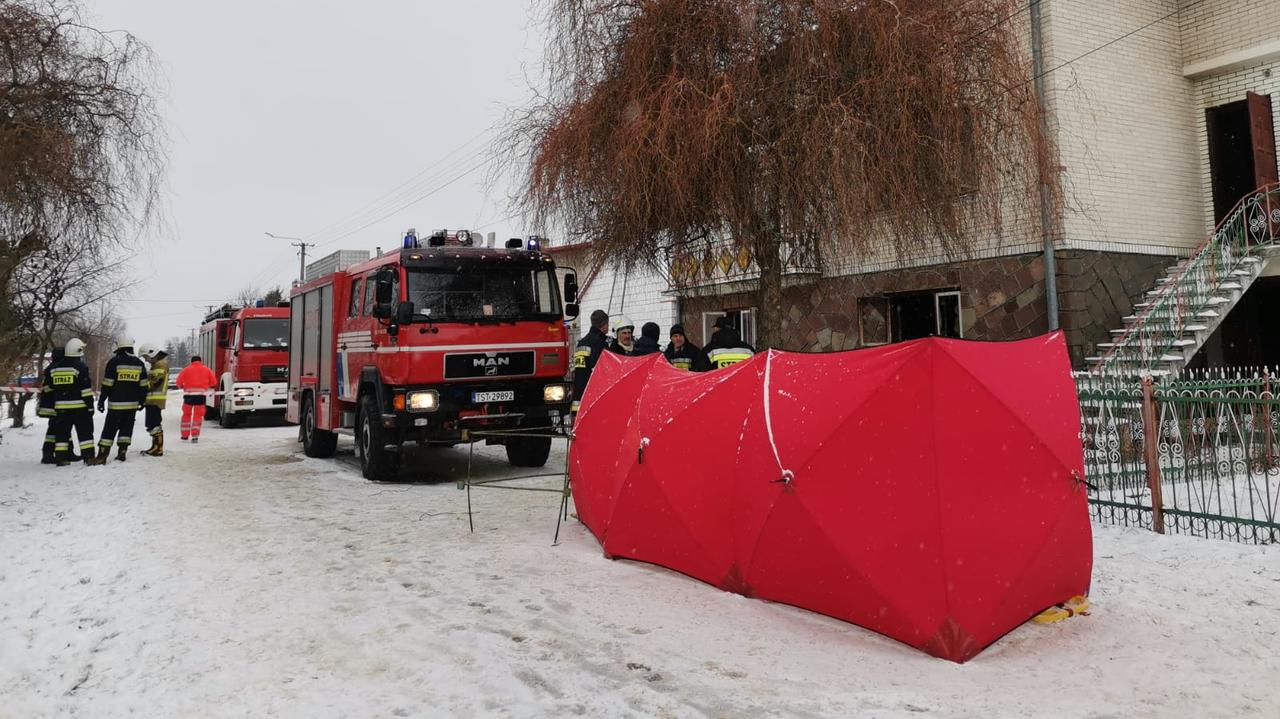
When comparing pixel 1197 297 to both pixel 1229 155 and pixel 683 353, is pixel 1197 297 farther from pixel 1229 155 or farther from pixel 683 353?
pixel 683 353

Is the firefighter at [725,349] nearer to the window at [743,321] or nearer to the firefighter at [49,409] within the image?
the window at [743,321]

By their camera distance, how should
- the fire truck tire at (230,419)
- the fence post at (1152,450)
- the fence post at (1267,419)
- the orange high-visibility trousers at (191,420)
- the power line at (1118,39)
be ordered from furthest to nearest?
the fire truck tire at (230,419), the orange high-visibility trousers at (191,420), the power line at (1118,39), the fence post at (1152,450), the fence post at (1267,419)

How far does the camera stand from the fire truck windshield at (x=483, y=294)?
31.8 feet

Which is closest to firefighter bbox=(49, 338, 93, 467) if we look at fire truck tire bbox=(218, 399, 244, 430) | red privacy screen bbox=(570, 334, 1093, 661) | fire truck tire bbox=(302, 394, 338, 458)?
fire truck tire bbox=(302, 394, 338, 458)

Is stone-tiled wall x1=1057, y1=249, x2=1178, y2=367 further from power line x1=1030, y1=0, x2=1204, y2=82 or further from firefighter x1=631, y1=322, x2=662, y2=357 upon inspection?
firefighter x1=631, y1=322, x2=662, y2=357

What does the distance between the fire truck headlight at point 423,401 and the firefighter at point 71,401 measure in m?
5.17

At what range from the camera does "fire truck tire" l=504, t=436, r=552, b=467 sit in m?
11.3

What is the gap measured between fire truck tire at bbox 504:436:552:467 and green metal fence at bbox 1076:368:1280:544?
6.71m

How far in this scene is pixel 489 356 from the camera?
9.80m

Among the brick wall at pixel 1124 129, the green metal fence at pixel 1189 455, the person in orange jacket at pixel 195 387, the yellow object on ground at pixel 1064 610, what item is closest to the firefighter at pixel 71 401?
the person in orange jacket at pixel 195 387

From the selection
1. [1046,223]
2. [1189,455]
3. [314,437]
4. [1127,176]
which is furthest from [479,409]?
[1127,176]

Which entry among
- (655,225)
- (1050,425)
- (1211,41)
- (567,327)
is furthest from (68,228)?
(1211,41)

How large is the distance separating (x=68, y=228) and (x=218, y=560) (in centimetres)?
714

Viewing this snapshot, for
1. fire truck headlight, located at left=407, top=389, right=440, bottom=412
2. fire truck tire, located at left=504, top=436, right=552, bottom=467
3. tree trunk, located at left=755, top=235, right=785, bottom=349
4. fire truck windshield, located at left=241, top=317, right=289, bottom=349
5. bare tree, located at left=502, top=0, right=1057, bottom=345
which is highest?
bare tree, located at left=502, top=0, right=1057, bottom=345
